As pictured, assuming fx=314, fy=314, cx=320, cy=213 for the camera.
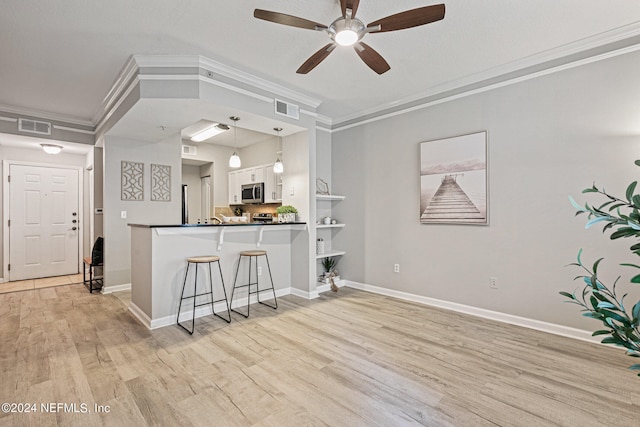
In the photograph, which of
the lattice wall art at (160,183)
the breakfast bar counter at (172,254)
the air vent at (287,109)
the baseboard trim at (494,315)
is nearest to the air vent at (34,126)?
the lattice wall art at (160,183)

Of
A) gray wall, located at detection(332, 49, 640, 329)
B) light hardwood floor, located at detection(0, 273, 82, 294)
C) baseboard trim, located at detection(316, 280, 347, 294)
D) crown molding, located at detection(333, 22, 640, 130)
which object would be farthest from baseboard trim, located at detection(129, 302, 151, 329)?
crown molding, located at detection(333, 22, 640, 130)

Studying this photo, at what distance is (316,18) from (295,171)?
2.31 metres

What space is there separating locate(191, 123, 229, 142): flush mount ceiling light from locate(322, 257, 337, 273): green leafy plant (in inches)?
107

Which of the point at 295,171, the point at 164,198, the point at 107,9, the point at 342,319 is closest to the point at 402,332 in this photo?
the point at 342,319

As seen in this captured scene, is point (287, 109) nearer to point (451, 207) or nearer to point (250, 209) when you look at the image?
point (451, 207)

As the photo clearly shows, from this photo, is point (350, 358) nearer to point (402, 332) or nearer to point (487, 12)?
point (402, 332)

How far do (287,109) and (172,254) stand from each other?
2.29 meters

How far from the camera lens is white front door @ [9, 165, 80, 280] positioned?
557 centimetres

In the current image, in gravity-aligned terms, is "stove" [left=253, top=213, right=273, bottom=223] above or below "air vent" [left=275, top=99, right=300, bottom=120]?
below

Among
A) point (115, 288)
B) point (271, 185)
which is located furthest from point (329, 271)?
point (115, 288)

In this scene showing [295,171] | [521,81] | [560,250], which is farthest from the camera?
[295,171]

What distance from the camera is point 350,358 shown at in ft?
8.75

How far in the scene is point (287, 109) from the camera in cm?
414

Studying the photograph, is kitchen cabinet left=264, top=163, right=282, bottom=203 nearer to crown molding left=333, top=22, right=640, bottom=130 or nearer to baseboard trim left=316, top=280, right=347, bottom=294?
baseboard trim left=316, top=280, right=347, bottom=294
